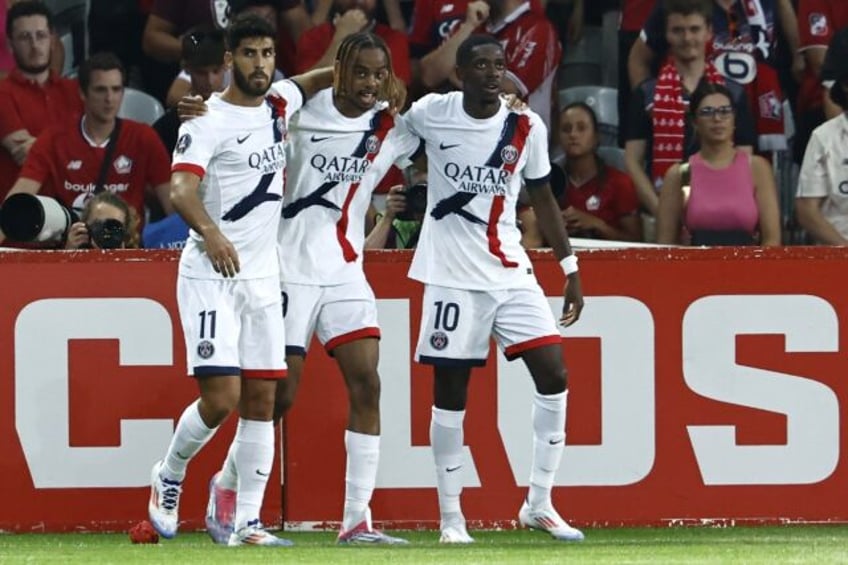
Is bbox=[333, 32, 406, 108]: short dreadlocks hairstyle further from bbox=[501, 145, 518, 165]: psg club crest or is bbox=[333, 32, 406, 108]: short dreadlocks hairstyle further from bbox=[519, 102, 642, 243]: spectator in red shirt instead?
bbox=[519, 102, 642, 243]: spectator in red shirt

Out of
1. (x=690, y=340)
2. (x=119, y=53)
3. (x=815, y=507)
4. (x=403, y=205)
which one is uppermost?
(x=119, y=53)

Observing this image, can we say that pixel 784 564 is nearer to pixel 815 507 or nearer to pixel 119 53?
pixel 815 507

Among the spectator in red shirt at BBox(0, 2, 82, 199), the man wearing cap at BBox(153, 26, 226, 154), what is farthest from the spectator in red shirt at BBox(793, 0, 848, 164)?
the spectator in red shirt at BBox(0, 2, 82, 199)

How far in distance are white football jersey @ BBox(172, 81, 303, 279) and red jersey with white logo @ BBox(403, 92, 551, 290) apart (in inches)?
29.6

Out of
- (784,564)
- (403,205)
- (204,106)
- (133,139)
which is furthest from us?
(133,139)

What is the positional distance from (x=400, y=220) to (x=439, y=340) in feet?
3.98

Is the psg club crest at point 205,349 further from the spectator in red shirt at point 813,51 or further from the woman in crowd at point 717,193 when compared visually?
the spectator in red shirt at point 813,51

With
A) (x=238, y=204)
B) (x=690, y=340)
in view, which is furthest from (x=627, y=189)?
(x=238, y=204)

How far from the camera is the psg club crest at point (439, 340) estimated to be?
907cm

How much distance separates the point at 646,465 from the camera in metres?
9.80

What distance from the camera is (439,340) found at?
9078 millimetres

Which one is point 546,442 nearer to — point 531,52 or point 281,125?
point 281,125

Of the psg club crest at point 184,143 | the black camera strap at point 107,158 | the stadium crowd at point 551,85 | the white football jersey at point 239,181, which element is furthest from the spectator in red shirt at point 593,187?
the psg club crest at point 184,143

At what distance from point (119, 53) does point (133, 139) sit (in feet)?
5.91
